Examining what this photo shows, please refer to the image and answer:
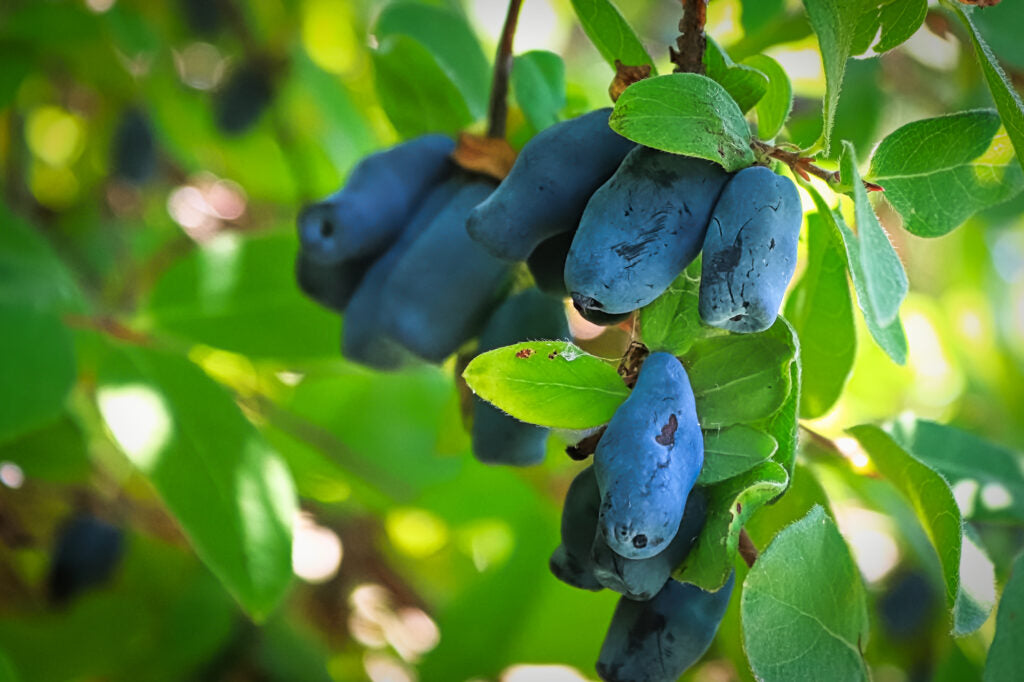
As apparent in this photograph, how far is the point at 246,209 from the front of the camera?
150 centimetres

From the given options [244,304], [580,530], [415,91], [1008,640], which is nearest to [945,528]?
[1008,640]

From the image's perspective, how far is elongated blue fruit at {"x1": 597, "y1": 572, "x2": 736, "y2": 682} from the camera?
45 centimetres

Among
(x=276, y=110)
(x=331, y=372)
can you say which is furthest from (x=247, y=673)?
(x=276, y=110)

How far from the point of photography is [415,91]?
0.68 meters

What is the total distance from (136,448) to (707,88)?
50 centimetres

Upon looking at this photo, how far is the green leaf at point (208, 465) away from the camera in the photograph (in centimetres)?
65

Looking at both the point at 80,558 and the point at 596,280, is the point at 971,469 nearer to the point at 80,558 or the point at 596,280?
the point at 596,280

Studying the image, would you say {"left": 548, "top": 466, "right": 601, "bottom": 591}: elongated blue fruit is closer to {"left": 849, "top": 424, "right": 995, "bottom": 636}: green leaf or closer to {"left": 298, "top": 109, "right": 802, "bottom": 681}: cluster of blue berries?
{"left": 298, "top": 109, "right": 802, "bottom": 681}: cluster of blue berries

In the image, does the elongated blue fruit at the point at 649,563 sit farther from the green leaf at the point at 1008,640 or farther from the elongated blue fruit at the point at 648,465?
the green leaf at the point at 1008,640

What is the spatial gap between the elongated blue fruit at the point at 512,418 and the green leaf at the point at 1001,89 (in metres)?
0.25

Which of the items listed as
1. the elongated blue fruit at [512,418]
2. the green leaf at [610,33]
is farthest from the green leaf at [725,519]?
the green leaf at [610,33]

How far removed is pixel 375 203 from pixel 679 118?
234 mm

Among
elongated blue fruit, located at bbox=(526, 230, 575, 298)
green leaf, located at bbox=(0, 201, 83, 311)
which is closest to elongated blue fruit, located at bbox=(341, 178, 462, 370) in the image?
elongated blue fruit, located at bbox=(526, 230, 575, 298)

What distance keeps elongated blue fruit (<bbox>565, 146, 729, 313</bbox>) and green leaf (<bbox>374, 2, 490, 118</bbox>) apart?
1.12 ft
